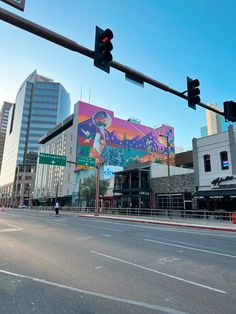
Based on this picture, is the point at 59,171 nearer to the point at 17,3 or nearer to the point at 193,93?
the point at 193,93

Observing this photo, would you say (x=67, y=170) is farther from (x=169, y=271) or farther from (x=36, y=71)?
(x=36, y=71)

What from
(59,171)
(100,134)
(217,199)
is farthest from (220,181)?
(59,171)

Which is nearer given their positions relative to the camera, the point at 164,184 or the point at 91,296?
the point at 91,296

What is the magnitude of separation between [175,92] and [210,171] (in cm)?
2468

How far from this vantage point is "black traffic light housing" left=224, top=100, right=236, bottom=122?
9.48 metres

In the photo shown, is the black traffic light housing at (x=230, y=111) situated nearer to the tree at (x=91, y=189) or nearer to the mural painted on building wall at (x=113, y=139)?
the tree at (x=91, y=189)

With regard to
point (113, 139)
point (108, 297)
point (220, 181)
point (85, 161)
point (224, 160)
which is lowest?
point (108, 297)

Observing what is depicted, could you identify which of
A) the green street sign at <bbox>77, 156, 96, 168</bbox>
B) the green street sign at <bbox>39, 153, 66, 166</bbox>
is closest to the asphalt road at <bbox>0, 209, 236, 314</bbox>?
the green street sign at <bbox>39, 153, 66, 166</bbox>

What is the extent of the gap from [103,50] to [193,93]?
368cm

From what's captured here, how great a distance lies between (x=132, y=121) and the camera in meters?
90.6

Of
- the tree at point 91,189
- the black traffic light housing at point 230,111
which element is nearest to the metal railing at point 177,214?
the tree at point 91,189

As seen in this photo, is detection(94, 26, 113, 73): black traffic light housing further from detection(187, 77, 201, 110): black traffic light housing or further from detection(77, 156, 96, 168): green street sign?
detection(77, 156, 96, 168): green street sign

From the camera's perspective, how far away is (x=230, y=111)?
375 inches

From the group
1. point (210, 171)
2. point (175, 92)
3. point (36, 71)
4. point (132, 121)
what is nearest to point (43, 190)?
point (132, 121)
